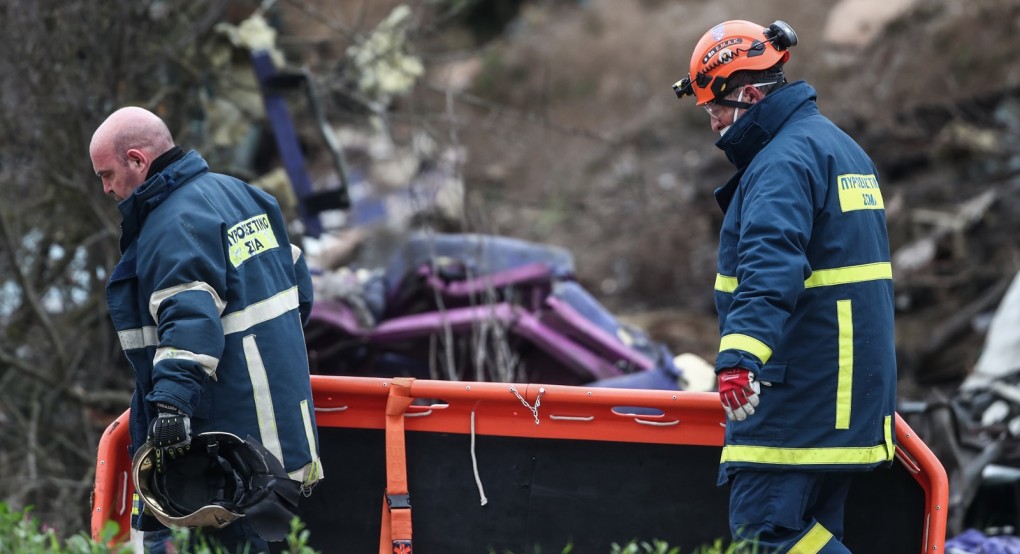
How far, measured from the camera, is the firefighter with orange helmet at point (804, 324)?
134 inches

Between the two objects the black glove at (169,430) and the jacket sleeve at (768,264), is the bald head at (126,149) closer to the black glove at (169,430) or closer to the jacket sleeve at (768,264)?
the black glove at (169,430)

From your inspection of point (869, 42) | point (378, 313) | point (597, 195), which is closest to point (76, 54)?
point (378, 313)

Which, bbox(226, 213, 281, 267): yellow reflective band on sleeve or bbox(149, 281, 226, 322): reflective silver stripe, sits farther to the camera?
bbox(226, 213, 281, 267): yellow reflective band on sleeve

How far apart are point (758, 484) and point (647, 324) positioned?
6.83 meters

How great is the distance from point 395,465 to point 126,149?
1307mm

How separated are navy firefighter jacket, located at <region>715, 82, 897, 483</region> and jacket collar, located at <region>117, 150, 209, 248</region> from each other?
165 centimetres

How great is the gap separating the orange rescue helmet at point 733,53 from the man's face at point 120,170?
1.71 meters

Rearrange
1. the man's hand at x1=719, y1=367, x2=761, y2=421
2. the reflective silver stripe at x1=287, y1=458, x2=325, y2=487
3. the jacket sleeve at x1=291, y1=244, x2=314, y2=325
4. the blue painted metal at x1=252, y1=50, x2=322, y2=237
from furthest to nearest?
the blue painted metal at x1=252, y1=50, x2=322, y2=237
the jacket sleeve at x1=291, y1=244, x2=314, y2=325
the reflective silver stripe at x1=287, y1=458, x2=325, y2=487
the man's hand at x1=719, y1=367, x2=761, y2=421

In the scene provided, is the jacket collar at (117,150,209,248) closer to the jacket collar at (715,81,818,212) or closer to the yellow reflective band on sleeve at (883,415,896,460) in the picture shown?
the jacket collar at (715,81,818,212)

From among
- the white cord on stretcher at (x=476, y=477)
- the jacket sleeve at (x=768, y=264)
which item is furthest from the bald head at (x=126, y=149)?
the jacket sleeve at (x=768, y=264)

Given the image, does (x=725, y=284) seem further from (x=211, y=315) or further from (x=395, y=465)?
(x=211, y=315)

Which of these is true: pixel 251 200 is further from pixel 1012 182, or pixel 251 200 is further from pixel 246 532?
pixel 1012 182

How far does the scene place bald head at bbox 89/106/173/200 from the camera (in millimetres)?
3625

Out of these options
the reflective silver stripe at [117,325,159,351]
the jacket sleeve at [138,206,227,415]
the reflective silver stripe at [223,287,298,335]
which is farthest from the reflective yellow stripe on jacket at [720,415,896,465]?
the reflective silver stripe at [117,325,159,351]
